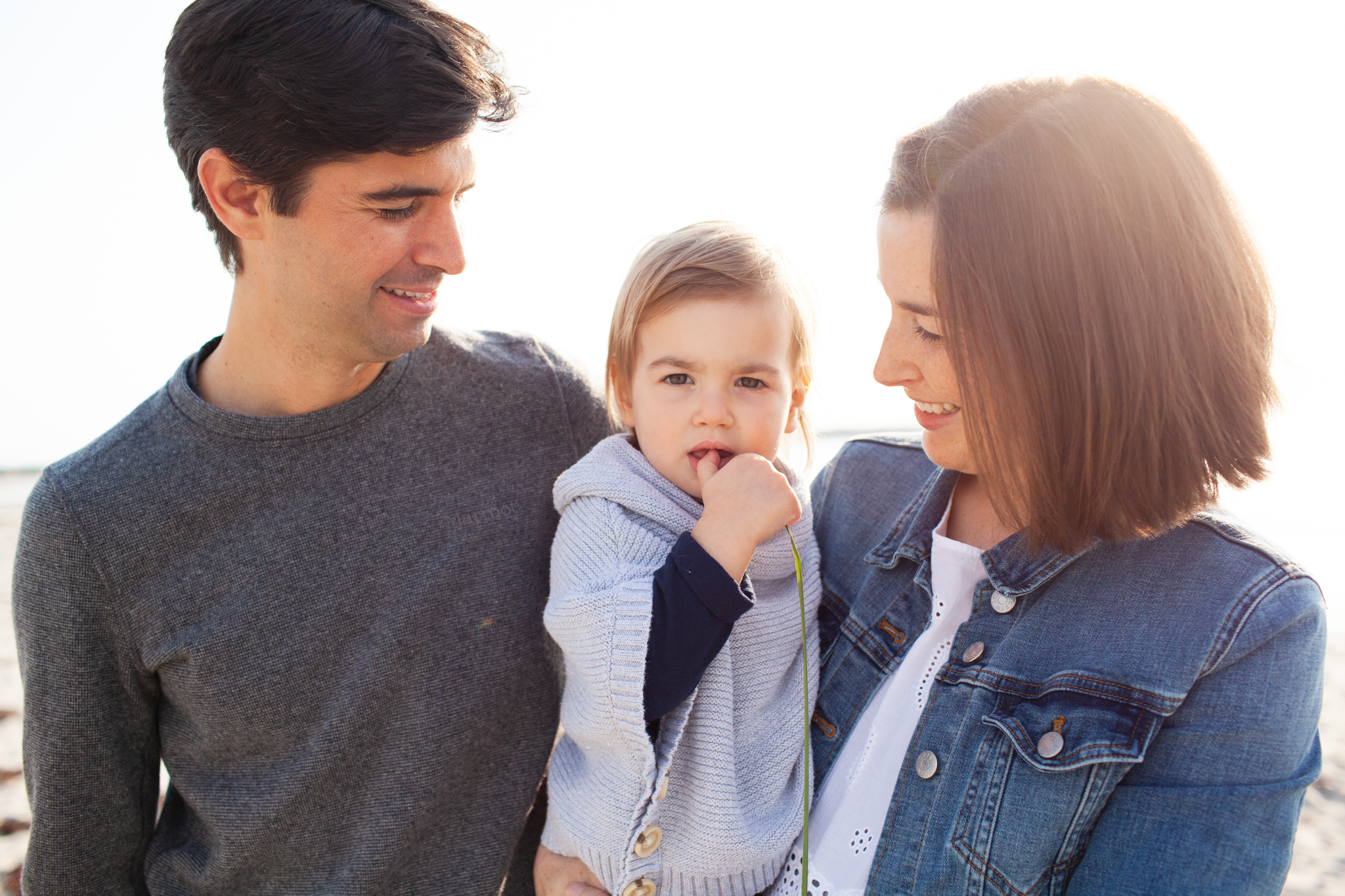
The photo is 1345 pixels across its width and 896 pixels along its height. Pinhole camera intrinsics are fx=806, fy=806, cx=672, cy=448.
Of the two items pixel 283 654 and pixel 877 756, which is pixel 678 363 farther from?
pixel 283 654

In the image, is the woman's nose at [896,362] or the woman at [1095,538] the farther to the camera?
the woman's nose at [896,362]

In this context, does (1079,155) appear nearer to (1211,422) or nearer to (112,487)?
(1211,422)

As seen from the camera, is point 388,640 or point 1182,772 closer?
point 1182,772

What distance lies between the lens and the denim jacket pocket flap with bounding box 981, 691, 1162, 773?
134 centimetres

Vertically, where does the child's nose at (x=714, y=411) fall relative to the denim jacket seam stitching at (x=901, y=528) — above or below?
above

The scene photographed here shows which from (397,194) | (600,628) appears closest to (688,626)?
(600,628)

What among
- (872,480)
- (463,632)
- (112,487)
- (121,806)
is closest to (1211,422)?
(872,480)

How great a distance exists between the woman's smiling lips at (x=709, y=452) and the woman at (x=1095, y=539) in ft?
1.60

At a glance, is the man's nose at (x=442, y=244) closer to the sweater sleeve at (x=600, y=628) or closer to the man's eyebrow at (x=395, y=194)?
the man's eyebrow at (x=395, y=194)

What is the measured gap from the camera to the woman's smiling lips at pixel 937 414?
1.64 m

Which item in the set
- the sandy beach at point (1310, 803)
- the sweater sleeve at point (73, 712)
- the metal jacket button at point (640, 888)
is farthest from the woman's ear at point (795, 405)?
the sandy beach at point (1310, 803)

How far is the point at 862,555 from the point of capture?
1.96 metres

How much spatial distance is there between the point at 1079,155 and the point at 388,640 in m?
1.80

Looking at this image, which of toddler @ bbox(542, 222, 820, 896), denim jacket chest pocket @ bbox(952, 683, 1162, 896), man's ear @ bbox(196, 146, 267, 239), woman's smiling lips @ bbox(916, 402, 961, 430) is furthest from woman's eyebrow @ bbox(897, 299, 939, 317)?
A: man's ear @ bbox(196, 146, 267, 239)
